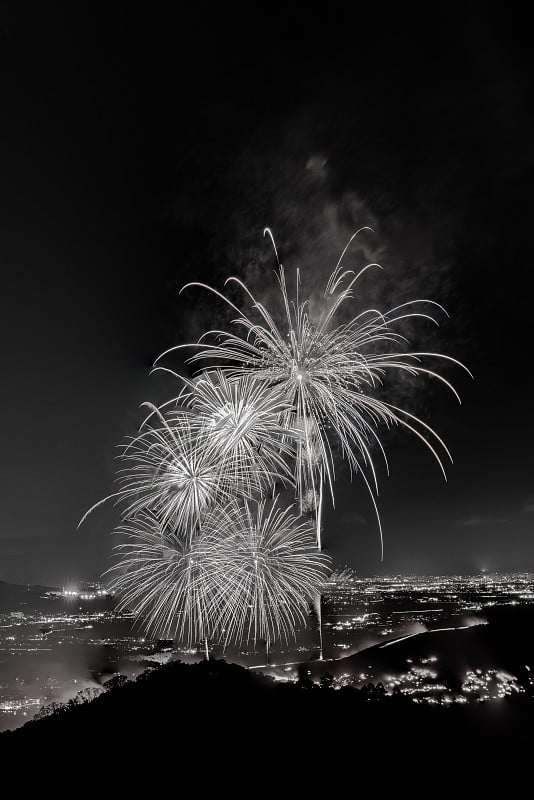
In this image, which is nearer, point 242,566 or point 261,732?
point 261,732

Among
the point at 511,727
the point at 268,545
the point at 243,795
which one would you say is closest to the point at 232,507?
the point at 268,545

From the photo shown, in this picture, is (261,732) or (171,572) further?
(171,572)

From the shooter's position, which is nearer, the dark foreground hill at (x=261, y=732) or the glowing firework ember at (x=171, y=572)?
the dark foreground hill at (x=261, y=732)

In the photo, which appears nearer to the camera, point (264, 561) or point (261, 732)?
point (261, 732)

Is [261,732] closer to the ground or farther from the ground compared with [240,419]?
closer to the ground

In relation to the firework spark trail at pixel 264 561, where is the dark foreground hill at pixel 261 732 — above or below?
below

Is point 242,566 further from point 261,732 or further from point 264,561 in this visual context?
point 261,732

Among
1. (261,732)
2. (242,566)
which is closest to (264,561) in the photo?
(242,566)

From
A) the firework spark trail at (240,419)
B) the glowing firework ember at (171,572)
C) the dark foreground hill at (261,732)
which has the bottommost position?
the dark foreground hill at (261,732)

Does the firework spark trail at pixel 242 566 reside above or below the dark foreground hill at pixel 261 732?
above
